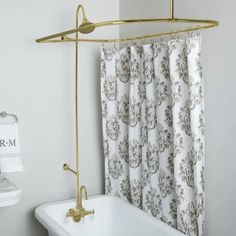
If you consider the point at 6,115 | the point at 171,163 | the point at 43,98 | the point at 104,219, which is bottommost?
the point at 104,219

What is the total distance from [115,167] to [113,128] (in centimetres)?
30

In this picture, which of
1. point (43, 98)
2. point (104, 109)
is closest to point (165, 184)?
point (104, 109)

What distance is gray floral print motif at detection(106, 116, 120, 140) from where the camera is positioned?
2.85 meters

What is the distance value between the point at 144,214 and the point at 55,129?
2.96 feet

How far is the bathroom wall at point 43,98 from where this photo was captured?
2.60 metres

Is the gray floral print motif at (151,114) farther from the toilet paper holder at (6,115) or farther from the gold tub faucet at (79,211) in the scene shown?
the toilet paper holder at (6,115)

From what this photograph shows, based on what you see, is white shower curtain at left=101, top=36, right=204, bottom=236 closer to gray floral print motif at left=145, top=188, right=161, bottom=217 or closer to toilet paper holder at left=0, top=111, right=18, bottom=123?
gray floral print motif at left=145, top=188, right=161, bottom=217

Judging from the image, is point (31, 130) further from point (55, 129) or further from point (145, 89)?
point (145, 89)

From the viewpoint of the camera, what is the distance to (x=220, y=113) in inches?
85.4

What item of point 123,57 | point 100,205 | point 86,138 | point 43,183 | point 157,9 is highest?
point 157,9

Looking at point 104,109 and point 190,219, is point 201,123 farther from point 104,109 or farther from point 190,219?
point 104,109

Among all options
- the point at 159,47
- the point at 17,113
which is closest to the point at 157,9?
the point at 159,47

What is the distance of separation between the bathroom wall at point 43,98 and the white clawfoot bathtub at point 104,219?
0.59 ft

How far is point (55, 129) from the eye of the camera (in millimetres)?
2779
